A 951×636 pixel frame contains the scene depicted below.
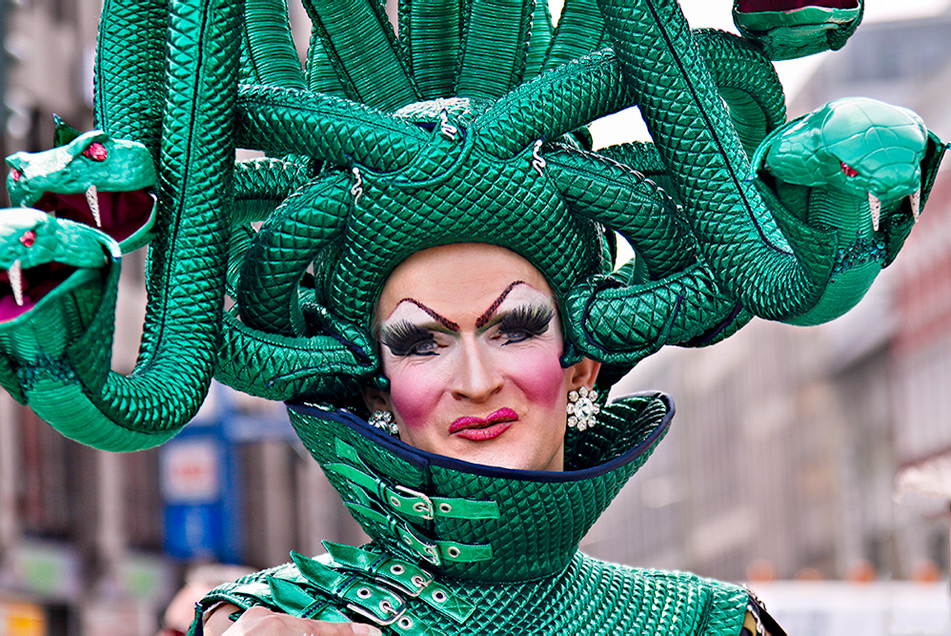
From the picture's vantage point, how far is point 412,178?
3.44 meters

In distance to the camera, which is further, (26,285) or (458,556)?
(458,556)

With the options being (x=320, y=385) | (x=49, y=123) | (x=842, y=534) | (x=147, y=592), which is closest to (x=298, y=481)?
(x=147, y=592)

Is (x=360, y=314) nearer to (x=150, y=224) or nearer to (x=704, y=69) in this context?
(x=150, y=224)

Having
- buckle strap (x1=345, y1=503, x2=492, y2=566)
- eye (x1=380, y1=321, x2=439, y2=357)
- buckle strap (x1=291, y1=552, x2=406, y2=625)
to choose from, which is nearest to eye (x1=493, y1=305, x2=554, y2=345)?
eye (x1=380, y1=321, x2=439, y2=357)

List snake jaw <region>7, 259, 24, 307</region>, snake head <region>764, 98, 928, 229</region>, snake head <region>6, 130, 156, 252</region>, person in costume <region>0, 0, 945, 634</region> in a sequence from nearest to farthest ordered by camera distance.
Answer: snake jaw <region>7, 259, 24, 307</region> < snake head <region>764, 98, 928, 229</region> < snake head <region>6, 130, 156, 252</region> < person in costume <region>0, 0, 945, 634</region>

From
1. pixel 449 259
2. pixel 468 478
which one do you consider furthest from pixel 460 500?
pixel 449 259

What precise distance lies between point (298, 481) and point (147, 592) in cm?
706

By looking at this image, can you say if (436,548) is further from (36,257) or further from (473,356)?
(36,257)

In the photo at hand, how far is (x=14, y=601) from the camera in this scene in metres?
14.0

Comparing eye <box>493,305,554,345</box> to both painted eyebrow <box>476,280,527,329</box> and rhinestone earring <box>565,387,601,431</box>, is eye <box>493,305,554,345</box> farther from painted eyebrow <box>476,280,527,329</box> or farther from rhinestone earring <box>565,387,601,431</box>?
rhinestone earring <box>565,387,601,431</box>

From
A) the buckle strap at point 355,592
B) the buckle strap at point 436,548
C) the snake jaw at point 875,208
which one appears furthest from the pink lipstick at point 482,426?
the snake jaw at point 875,208

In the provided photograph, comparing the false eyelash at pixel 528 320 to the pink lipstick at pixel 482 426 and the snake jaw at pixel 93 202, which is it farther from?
the snake jaw at pixel 93 202

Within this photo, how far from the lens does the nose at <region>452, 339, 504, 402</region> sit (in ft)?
11.3

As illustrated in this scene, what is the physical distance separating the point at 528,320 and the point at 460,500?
0.44 m
